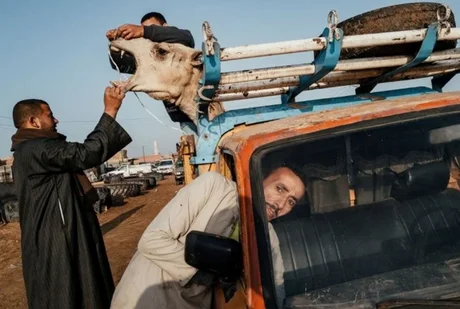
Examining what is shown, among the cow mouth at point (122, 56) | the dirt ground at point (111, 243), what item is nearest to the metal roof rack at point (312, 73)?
the cow mouth at point (122, 56)

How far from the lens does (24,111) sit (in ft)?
9.60

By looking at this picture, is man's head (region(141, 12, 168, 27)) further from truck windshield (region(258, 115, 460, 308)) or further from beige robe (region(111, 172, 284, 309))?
truck windshield (region(258, 115, 460, 308))

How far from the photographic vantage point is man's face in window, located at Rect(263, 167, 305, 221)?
1647 mm

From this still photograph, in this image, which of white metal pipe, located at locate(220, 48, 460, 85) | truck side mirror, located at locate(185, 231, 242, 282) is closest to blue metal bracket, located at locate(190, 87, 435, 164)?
white metal pipe, located at locate(220, 48, 460, 85)

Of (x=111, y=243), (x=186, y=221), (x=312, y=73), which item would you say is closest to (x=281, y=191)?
(x=186, y=221)

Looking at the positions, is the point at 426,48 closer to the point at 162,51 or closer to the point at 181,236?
the point at 162,51

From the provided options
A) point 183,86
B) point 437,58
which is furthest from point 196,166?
point 437,58

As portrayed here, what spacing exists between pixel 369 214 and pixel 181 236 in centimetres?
92

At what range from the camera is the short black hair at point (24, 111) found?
9.59ft

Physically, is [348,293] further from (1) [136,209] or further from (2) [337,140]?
(1) [136,209]

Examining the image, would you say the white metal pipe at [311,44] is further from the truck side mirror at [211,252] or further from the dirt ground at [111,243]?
the dirt ground at [111,243]

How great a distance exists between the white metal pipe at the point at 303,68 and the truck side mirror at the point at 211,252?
5.16ft

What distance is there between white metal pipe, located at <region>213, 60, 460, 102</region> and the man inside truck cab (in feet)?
4.25

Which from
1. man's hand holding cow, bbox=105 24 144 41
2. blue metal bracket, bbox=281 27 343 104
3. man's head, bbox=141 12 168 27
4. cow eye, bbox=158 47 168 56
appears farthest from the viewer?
man's head, bbox=141 12 168 27
